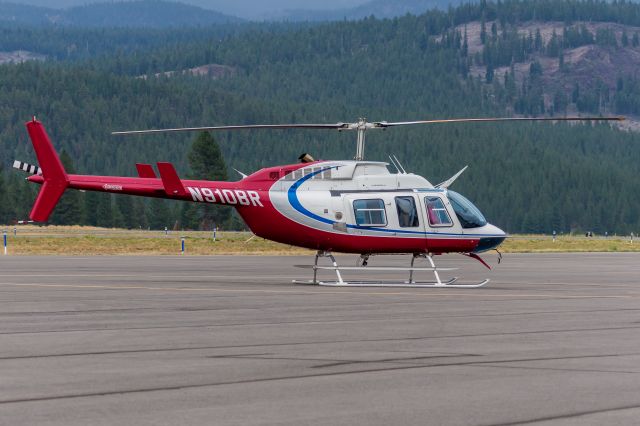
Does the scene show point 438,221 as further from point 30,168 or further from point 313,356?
point 313,356

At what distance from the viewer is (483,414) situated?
10.7 meters

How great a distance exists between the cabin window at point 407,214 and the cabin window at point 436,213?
328 millimetres

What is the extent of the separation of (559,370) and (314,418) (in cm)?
400

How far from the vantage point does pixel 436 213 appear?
2853 centimetres

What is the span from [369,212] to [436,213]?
62.1 inches

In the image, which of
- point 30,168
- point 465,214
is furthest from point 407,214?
point 30,168

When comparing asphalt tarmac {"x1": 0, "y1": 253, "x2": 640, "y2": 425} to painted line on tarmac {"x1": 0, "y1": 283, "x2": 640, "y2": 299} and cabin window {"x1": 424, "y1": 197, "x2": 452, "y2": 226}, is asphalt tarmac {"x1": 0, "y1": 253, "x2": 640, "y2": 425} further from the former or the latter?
cabin window {"x1": 424, "y1": 197, "x2": 452, "y2": 226}

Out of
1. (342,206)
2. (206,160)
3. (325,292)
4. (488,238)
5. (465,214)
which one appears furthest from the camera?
(206,160)

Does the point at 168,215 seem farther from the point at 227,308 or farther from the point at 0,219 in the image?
the point at 227,308

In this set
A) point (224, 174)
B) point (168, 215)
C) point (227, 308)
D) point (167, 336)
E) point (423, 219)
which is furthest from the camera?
point (168, 215)

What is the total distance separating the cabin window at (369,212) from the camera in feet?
93.2

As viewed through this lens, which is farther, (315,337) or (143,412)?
(315,337)

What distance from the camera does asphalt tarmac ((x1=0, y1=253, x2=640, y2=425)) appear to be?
10.8m

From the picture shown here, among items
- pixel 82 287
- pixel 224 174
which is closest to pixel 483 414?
pixel 82 287
